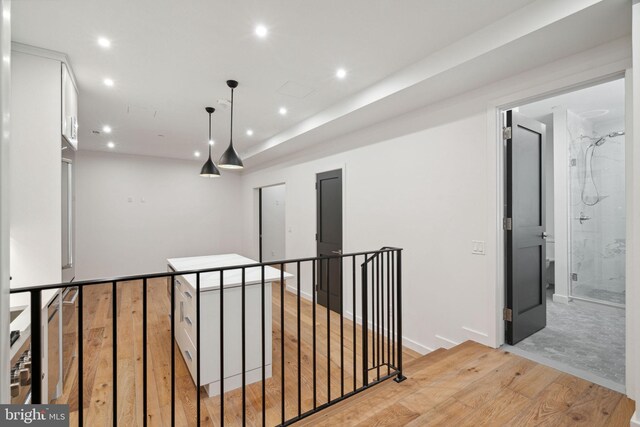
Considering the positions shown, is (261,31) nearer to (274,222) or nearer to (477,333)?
(477,333)

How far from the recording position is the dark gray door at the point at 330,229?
4305 mm

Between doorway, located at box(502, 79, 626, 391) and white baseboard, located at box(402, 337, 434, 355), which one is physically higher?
doorway, located at box(502, 79, 626, 391)

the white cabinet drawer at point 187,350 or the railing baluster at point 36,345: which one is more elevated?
the railing baluster at point 36,345

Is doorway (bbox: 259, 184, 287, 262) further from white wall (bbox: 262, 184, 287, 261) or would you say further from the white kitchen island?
the white kitchen island

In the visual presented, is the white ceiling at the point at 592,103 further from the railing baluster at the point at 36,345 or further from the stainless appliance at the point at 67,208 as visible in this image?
the stainless appliance at the point at 67,208

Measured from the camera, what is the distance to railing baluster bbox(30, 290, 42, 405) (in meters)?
1.06

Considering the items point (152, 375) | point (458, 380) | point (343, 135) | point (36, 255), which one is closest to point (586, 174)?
point (343, 135)

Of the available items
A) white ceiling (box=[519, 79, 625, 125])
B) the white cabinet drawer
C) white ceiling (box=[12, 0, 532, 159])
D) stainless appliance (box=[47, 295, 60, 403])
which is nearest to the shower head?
white ceiling (box=[519, 79, 625, 125])

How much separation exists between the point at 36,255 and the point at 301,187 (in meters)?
3.53

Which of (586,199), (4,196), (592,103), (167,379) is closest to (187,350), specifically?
(167,379)

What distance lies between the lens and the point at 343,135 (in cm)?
421

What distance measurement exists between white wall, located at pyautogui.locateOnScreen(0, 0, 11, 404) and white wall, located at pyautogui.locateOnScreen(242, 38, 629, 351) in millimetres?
2938

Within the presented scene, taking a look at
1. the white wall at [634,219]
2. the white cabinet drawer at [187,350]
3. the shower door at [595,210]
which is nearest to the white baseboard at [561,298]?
the shower door at [595,210]

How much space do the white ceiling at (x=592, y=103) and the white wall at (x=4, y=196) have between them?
4342 millimetres
